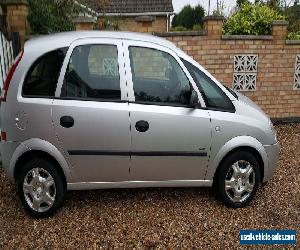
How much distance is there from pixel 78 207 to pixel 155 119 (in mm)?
1468

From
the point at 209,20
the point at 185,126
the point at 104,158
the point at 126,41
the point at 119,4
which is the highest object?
the point at 119,4

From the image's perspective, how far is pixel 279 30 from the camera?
710 cm

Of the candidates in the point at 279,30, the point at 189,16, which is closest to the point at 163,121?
the point at 279,30

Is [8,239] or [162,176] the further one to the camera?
[162,176]

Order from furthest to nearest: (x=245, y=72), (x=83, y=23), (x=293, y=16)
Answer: (x=293, y=16)
(x=245, y=72)
(x=83, y=23)

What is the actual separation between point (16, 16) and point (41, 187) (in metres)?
3.75

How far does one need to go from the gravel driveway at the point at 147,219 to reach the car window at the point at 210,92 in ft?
4.02

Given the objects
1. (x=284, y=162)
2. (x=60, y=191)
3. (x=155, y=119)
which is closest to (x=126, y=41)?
(x=155, y=119)

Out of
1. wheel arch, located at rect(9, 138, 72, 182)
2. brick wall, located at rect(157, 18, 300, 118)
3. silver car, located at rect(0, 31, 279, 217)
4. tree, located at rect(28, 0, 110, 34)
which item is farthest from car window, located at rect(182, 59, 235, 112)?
tree, located at rect(28, 0, 110, 34)

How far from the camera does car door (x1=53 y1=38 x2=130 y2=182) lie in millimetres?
3760

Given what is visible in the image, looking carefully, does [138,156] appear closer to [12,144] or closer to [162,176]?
[162,176]

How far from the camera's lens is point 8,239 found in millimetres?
3684

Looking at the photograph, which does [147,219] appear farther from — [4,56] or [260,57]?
[260,57]

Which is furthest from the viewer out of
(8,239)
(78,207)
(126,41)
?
(78,207)
